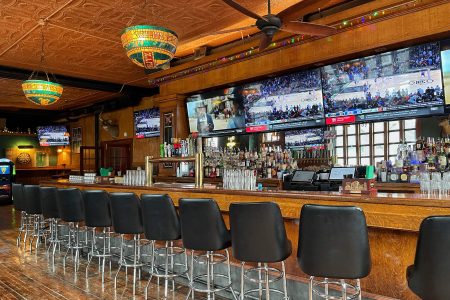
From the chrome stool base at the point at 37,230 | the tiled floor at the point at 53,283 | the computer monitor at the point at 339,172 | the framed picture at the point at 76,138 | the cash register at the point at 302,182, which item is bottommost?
the tiled floor at the point at 53,283

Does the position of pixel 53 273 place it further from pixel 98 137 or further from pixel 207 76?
pixel 98 137

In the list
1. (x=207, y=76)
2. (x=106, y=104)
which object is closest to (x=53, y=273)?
(x=207, y=76)

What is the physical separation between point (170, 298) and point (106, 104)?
846 centimetres

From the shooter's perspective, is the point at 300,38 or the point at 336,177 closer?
the point at 336,177

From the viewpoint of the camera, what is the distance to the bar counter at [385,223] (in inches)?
94.3

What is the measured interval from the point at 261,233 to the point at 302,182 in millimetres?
2999

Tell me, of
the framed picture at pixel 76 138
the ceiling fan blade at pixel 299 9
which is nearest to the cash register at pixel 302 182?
the ceiling fan blade at pixel 299 9

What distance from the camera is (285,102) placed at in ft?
20.0

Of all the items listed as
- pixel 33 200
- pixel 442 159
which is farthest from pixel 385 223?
pixel 33 200

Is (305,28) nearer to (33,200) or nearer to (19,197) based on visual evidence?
(33,200)

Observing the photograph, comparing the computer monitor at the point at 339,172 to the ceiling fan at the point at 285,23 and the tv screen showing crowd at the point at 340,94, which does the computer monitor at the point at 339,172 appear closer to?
the tv screen showing crowd at the point at 340,94

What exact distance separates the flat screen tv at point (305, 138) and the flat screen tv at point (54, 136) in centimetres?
1014

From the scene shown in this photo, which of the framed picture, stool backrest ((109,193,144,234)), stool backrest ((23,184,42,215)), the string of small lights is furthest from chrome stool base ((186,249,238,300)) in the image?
the framed picture

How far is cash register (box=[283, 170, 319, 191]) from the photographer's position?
529 cm
